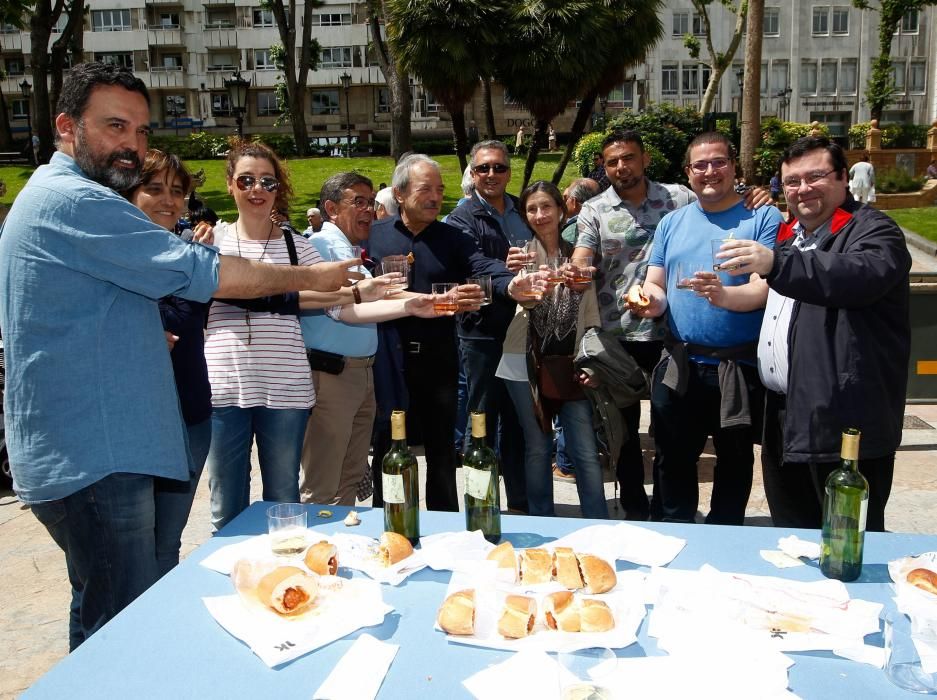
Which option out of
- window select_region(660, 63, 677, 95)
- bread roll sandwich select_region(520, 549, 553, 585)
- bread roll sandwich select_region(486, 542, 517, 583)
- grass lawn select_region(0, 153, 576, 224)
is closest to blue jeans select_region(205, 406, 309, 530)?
bread roll sandwich select_region(486, 542, 517, 583)

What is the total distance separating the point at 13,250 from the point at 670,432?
313 cm

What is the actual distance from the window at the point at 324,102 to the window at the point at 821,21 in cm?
3208

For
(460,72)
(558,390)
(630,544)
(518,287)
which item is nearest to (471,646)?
(630,544)

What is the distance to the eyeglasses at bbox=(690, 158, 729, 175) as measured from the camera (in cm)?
374

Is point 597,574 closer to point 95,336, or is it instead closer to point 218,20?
point 95,336

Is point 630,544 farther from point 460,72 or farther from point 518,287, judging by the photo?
point 460,72

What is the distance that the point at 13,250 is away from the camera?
7.19 feet

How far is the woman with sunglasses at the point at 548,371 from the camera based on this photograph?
4.11 m

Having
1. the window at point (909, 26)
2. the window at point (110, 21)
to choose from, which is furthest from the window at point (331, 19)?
the window at point (909, 26)

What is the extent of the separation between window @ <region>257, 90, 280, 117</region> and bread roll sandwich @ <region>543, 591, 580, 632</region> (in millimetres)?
56976

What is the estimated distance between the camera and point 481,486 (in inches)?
92.0

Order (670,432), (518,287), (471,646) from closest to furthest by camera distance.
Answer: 1. (471,646)
2. (518,287)
3. (670,432)

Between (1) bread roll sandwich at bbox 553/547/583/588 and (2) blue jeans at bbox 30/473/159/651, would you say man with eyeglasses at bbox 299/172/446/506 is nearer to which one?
(2) blue jeans at bbox 30/473/159/651

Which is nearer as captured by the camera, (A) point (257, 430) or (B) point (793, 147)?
(B) point (793, 147)
